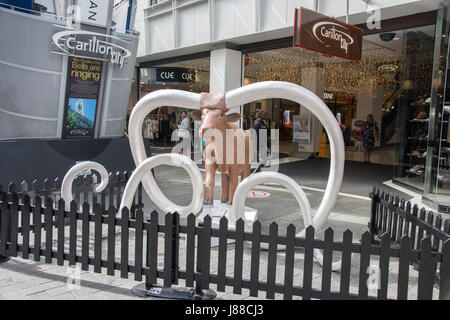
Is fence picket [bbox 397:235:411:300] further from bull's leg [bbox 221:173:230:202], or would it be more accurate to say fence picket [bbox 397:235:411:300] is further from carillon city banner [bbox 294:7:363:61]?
carillon city banner [bbox 294:7:363:61]

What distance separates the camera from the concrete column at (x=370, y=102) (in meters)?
19.1

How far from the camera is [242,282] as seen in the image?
3998 millimetres

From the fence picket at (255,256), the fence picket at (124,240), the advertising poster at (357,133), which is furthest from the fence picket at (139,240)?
the advertising poster at (357,133)

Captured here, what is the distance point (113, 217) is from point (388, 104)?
20.2m

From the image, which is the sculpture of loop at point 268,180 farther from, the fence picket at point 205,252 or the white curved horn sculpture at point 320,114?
the fence picket at point 205,252

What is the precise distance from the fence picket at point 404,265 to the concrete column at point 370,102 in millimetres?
16735

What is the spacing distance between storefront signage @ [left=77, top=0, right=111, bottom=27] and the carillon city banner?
17.3 ft

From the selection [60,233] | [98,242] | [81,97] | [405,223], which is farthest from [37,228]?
[81,97]

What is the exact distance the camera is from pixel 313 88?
671 inches

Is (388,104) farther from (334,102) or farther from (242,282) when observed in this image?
(242,282)

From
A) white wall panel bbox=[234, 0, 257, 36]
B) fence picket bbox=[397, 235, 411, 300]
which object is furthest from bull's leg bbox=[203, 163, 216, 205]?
white wall panel bbox=[234, 0, 257, 36]

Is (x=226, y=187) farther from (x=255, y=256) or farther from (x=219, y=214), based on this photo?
(x=255, y=256)

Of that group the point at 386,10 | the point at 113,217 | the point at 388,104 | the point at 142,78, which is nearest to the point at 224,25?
the point at 386,10

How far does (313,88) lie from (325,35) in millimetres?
10007
